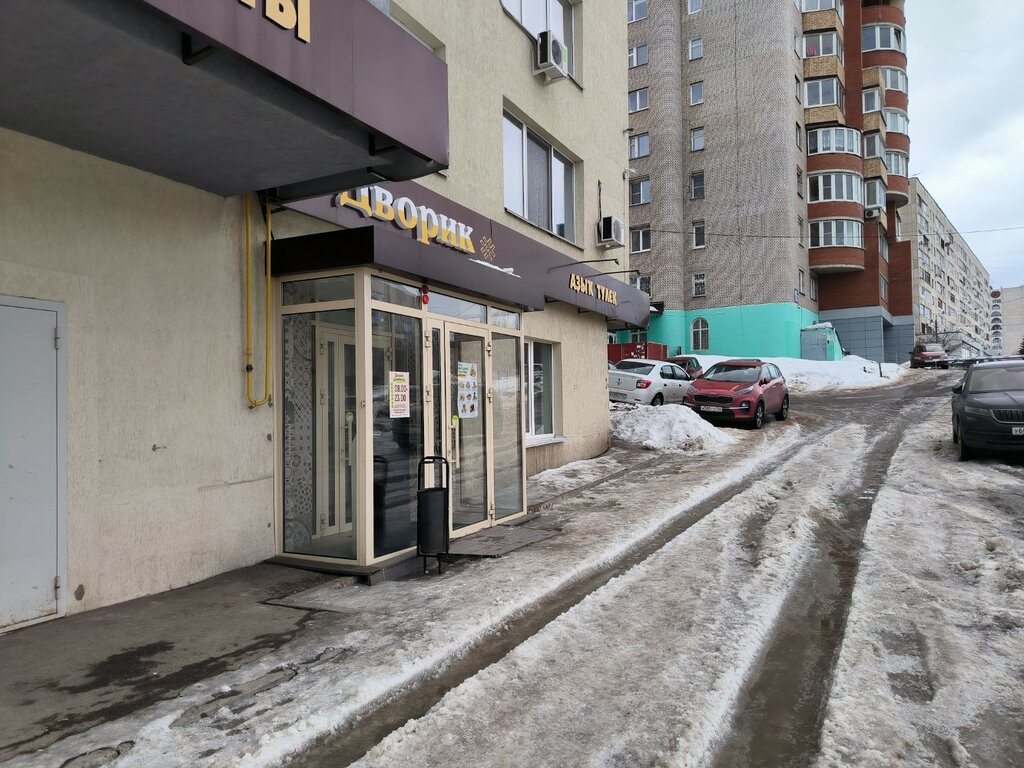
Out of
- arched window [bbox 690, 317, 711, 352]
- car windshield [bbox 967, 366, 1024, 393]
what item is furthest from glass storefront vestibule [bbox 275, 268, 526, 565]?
arched window [bbox 690, 317, 711, 352]

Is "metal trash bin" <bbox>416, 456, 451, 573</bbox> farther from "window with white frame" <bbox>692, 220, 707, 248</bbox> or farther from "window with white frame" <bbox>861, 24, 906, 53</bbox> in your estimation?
"window with white frame" <bbox>861, 24, 906, 53</bbox>

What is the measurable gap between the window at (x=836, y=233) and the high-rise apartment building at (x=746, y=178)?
6 centimetres

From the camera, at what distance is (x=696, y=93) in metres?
37.3

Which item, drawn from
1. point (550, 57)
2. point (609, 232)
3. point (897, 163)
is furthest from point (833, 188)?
point (550, 57)

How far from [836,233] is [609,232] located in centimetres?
3078

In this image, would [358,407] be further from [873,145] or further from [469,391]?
[873,145]

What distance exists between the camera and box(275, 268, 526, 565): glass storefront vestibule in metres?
6.02

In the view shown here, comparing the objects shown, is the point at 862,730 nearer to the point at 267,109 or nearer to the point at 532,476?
the point at 267,109

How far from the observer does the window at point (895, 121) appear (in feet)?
153

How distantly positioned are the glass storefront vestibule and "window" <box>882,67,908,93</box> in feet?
165

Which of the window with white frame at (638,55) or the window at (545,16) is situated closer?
the window at (545,16)

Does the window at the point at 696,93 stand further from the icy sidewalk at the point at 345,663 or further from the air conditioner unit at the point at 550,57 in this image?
the icy sidewalk at the point at 345,663

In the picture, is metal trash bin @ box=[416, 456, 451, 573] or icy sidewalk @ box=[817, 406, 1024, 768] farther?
metal trash bin @ box=[416, 456, 451, 573]

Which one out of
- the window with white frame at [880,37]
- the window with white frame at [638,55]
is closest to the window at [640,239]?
the window with white frame at [638,55]
